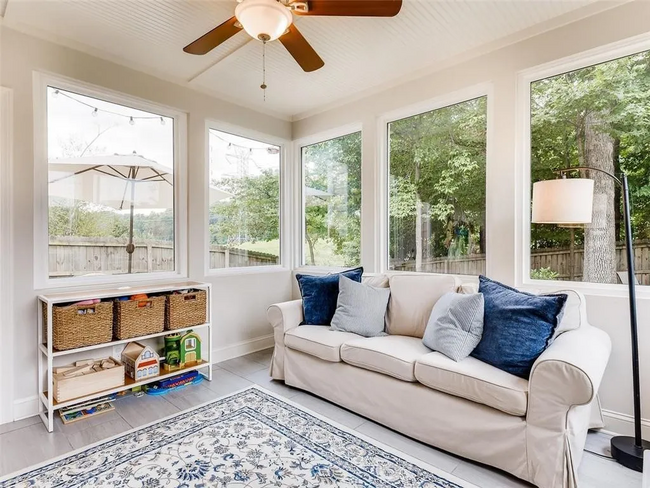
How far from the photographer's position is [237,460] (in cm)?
197

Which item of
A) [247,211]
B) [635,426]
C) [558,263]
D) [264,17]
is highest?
[264,17]

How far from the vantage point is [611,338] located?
7.44 ft

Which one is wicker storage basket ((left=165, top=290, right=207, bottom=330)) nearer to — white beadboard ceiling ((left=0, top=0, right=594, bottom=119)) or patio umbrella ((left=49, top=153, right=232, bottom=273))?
patio umbrella ((left=49, top=153, right=232, bottom=273))

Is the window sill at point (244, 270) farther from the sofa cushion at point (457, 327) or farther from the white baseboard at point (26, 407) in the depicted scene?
the sofa cushion at point (457, 327)

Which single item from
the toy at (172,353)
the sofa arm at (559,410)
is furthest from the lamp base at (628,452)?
the toy at (172,353)

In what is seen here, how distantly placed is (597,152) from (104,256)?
3.80 metres

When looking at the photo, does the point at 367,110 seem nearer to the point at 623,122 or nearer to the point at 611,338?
the point at 623,122

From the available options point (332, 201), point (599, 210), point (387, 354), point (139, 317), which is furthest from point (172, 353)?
point (599, 210)

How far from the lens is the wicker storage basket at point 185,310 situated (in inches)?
114

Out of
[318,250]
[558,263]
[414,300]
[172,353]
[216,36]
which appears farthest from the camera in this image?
[318,250]

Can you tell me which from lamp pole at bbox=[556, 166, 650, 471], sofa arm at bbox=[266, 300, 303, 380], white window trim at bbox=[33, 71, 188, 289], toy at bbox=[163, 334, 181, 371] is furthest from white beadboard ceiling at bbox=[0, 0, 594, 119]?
toy at bbox=[163, 334, 181, 371]

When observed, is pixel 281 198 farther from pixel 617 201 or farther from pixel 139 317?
pixel 617 201

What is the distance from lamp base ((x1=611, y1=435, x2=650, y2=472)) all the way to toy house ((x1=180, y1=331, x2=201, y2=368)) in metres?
2.98

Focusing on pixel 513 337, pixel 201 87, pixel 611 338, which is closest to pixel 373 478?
pixel 513 337
